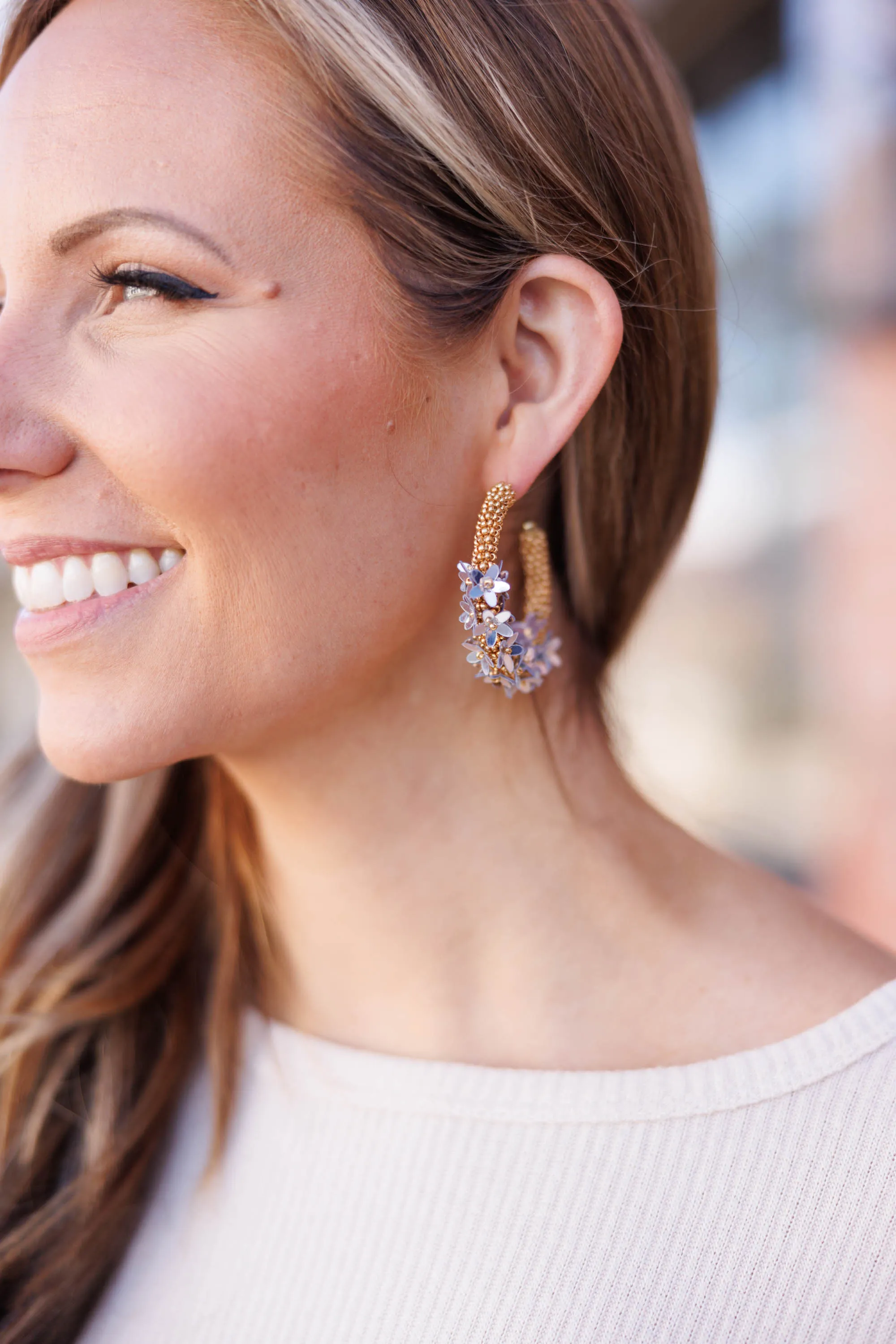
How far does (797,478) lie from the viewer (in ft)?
14.3

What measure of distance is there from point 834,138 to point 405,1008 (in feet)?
10.6

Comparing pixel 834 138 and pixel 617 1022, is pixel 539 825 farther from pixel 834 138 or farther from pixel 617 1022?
pixel 834 138

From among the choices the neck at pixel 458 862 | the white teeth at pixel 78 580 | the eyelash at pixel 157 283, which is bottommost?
the neck at pixel 458 862

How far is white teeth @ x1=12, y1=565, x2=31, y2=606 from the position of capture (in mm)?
1432

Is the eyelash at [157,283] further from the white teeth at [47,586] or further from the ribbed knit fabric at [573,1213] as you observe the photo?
the ribbed knit fabric at [573,1213]

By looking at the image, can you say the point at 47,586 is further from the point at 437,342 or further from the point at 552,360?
the point at 552,360

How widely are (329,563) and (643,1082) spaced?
70 centimetres

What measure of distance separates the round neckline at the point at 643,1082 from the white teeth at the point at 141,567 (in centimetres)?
68

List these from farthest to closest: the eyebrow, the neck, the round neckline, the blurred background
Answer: the blurred background → the neck → the round neckline → the eyebrow

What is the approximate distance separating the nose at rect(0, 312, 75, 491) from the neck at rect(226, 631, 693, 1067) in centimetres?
43

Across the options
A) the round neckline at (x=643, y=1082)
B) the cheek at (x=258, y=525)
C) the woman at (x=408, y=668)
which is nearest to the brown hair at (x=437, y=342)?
A: the woman at (x=408, y=668)

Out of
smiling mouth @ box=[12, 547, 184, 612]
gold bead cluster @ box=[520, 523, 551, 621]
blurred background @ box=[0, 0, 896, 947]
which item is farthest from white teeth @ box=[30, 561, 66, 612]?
blurred background @ box=[0, 0, 896, 947]

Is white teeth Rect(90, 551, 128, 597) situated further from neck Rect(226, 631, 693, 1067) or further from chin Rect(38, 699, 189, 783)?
neck Rect(226, 631, 693, 1067)

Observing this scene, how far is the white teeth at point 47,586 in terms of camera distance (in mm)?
1382
